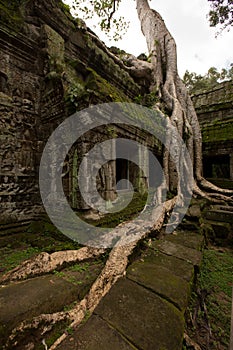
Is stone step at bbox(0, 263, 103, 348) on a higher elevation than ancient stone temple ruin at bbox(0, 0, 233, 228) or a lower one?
lower

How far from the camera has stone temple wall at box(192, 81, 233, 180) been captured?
8562 millimetres

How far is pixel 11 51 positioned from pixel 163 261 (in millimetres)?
4294

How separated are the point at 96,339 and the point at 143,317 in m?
0.37

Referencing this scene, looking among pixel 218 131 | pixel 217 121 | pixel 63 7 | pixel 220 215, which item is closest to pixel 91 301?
pixel 220 215

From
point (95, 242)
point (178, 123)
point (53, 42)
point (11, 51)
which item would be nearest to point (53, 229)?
point (95, 242)

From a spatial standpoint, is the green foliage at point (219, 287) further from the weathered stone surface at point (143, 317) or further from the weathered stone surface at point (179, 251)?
the weathered stone surface at point (143, 317)

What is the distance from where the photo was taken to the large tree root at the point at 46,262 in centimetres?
166

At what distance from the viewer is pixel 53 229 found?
283cm

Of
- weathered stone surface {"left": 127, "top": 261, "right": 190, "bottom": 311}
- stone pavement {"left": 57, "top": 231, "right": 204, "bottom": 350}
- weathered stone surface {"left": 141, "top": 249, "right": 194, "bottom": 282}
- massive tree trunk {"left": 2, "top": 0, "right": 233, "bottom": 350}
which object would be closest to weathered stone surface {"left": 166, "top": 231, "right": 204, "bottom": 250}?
massive tree trunk {"left": 2, "top": 0, "right": 233, "bottom": 350}

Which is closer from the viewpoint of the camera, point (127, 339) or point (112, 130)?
point (127, 339)

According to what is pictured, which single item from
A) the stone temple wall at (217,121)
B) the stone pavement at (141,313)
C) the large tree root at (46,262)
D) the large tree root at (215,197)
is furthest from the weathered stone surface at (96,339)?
the stone temple wall at (217,121)

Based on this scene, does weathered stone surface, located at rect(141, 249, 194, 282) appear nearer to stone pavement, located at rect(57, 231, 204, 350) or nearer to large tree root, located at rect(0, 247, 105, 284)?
stone pavement, located at rect(57, 231, 204, 350)

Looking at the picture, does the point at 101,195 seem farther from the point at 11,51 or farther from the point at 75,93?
the point at 11,51

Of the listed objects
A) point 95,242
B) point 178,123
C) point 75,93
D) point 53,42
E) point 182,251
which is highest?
point 53,42
